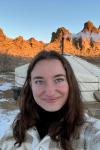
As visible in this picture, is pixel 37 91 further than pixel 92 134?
Yes

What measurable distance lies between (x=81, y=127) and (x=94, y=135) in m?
0.08

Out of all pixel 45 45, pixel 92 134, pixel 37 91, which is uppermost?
pixel 45 45

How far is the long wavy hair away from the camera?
1.39 metres

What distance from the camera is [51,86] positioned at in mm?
1424

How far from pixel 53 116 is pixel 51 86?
137mm

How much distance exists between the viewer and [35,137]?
1.41m

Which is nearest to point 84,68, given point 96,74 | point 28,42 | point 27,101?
point 96,74

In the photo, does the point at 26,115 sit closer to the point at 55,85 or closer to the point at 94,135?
the point at 55,85

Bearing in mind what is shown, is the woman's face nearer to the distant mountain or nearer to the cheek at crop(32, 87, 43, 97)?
the cheek at crop(32, 87, 43, 97)

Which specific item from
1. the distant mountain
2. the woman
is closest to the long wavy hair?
the woman

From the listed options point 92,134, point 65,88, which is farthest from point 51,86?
point 92,134

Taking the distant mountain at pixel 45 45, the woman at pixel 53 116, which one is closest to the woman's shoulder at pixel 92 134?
the woman at pixel 53 116

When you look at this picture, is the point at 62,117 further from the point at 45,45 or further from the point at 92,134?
the point at 45,45

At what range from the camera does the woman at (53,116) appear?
1.37 m
